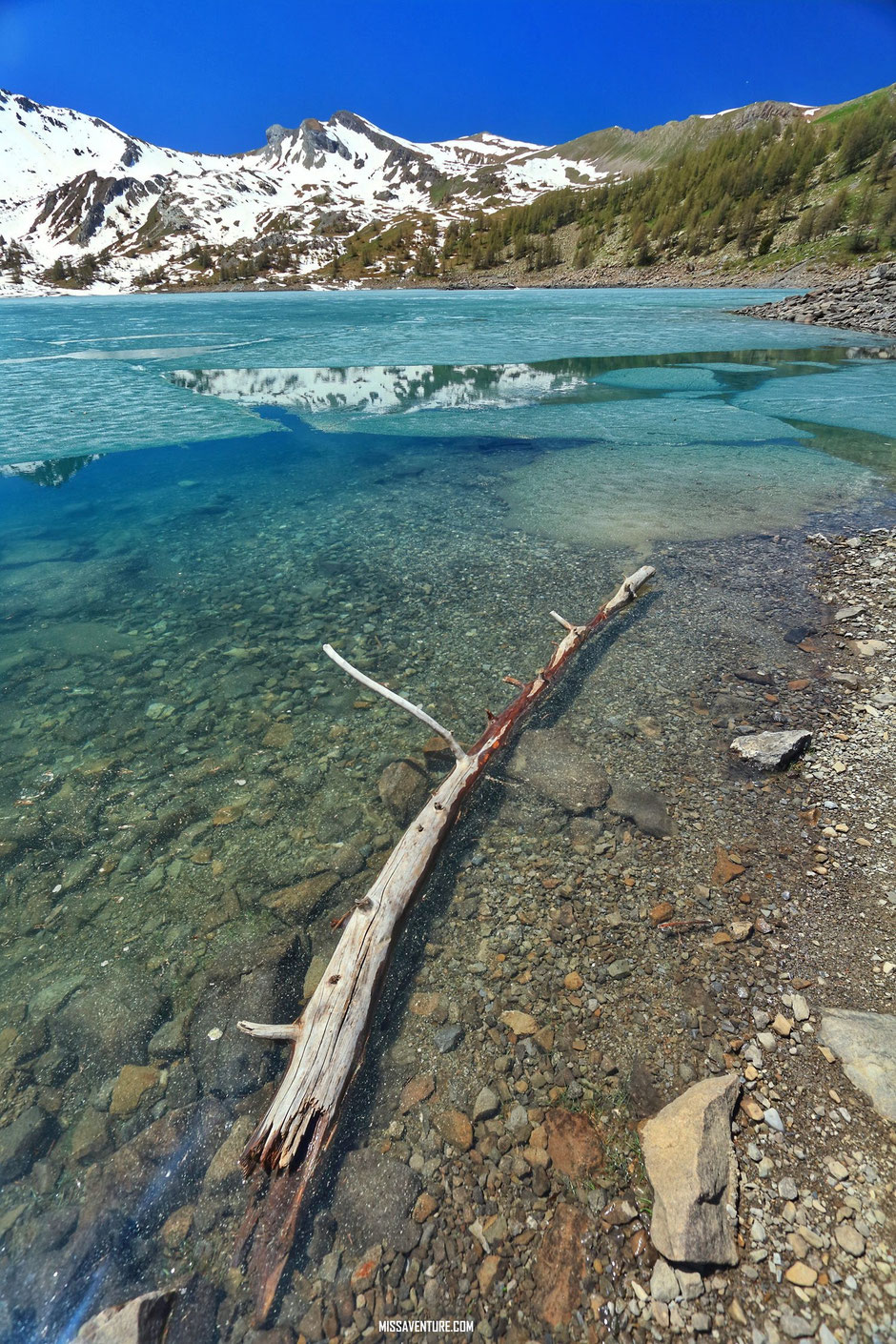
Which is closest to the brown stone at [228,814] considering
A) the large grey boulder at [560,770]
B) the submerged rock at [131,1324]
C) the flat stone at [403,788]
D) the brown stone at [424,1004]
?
the flat stone at [403,788]

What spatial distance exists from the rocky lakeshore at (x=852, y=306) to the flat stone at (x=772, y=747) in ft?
154

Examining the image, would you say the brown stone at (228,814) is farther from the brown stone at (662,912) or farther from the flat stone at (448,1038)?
the brown stone at (662,912)

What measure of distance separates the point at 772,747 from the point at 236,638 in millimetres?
7343

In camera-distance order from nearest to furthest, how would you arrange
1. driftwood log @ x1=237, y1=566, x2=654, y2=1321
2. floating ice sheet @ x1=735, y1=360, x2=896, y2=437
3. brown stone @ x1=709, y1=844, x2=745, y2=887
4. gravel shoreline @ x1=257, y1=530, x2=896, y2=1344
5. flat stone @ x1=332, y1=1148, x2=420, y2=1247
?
gravel shoreline @ x1=257, y1=530, x2=896, y2=1344 < flat stone @ x1=332, y1=1148, x2=420, y2=1247 < driftwood log @ x1=237, y1=566, x2=654, y2=1321 < brown stone @ x1=709, y1=844, x2=745, y2=887 < floating ice sheet @ x1=735, y1=360, x2=896, y2=437

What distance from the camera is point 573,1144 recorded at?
3.56 m

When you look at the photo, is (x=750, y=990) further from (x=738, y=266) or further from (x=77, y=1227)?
(x=738, y=266)

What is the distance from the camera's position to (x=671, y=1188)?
124 inches

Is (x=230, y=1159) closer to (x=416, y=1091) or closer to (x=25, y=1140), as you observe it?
(x=416, y=1091)

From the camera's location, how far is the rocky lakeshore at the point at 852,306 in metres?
41.4

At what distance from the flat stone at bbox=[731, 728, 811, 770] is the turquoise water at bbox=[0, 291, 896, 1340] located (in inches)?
60.9

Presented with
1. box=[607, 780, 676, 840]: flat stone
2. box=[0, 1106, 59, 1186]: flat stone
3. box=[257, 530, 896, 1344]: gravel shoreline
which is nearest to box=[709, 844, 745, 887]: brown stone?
box=[257, 530, 896, 1344]: gravel shoreline

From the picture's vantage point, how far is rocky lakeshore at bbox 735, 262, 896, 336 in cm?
4138

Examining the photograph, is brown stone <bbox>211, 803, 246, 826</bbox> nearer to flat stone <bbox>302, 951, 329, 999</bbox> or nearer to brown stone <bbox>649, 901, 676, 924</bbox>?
flat stone <bbox>302, 951, 329, 999</bbox>

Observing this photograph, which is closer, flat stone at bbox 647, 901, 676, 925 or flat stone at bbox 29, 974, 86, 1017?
flat stone at bbox 29, 974, 86, 1017
